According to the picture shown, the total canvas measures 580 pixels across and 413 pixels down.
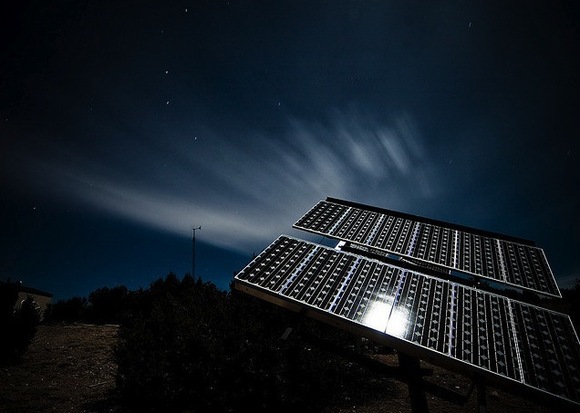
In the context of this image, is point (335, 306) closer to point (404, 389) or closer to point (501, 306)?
point (501, 306)

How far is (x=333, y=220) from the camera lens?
16.7 ft

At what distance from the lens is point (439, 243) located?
4648 millimetres

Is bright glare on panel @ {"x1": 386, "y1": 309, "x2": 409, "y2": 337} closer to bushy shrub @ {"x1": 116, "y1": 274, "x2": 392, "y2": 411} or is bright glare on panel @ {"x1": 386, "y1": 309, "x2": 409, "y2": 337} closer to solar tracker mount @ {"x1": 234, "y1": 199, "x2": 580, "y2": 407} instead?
solar tracker mount @ {"x1": 234, "y1": 199, "x2": 580, "y2": 407}

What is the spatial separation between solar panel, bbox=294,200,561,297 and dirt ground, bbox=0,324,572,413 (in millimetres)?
3307

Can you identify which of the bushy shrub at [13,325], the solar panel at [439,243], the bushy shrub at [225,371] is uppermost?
the solar panel at [439,243]

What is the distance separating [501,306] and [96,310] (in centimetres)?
3089

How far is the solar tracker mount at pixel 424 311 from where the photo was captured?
8.53 feet

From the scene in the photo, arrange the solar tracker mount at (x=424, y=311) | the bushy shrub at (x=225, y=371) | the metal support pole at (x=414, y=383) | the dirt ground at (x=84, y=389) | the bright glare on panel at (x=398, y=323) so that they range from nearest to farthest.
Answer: the solar tracker mount at (x=424, y=311) → the bright glare on panel at (x=398, y=323) → the metal support pole at (x=414, y=383) → the bushy shrub at (x=225, y=371) → the dirt ground at (x=84, y=389)

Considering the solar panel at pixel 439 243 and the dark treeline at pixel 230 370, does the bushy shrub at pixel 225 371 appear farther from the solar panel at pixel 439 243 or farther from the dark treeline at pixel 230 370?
the solar panel at pixel 439 243

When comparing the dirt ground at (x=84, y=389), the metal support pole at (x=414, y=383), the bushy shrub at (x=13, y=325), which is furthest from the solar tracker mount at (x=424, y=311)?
the bushy shrub at (x=13, y=325)

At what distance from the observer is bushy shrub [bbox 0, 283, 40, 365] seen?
36.2 ft

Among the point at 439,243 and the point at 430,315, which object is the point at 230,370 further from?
the point at 439,243

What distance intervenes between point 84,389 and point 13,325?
590 centimetres

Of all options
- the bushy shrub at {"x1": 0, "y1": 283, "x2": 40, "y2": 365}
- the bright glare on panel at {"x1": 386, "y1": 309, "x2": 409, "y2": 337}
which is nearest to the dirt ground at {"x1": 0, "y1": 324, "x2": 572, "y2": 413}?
the bushy shrub at {"x1": 0, "y1": 283, "x2": 40, "y2": 365}
